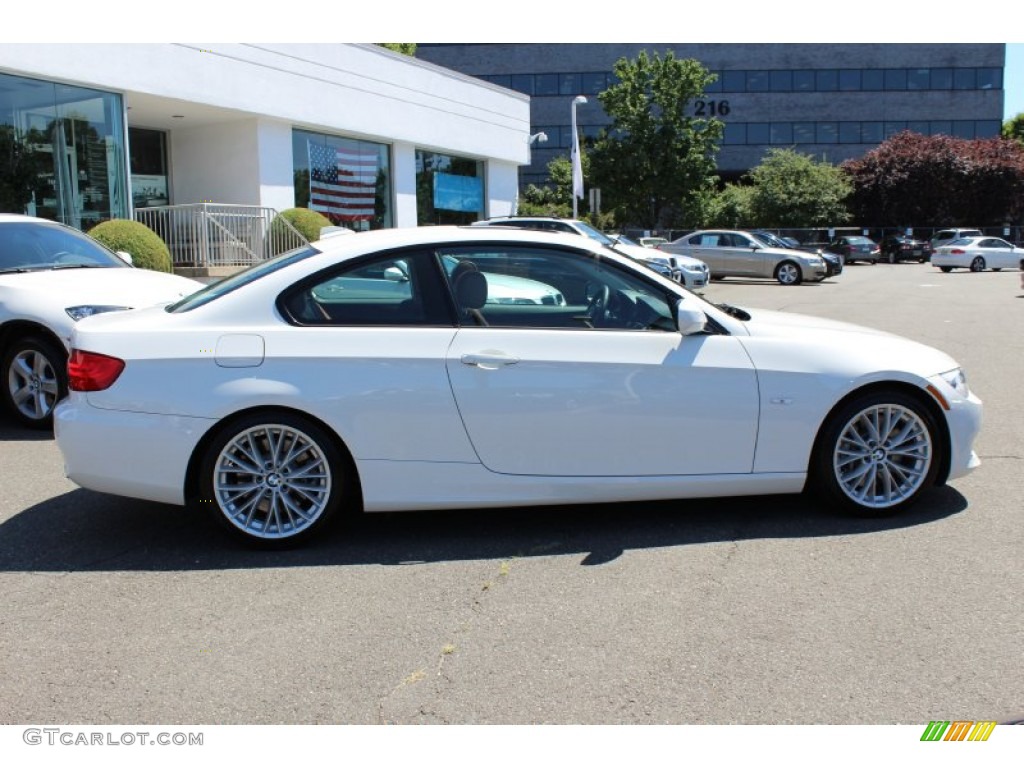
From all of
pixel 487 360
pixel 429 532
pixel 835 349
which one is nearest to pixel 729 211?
pixel 835 349

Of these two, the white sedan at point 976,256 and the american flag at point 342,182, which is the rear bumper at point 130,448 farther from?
the white sedan at point 976,256

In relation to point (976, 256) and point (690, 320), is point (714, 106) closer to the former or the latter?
point (976, 256)

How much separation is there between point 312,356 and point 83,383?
115 cm

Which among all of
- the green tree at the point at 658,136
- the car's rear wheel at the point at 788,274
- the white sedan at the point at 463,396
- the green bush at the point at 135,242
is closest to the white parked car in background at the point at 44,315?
the white sedan at the point at 463,396

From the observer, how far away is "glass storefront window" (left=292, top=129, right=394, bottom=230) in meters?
22.9

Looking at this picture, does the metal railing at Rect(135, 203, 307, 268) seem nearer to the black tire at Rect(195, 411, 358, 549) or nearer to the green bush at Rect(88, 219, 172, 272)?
the green bush at Rect(88, 219, 172, 272)

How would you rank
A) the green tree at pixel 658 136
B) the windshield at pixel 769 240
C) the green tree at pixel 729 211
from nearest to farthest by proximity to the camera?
the windshield at pixel 769 240, the green tree at pixel 658 136, the green tree at pixel 729 211

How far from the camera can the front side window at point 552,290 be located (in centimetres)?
497

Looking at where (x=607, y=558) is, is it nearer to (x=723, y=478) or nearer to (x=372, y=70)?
(x=723, y=478)

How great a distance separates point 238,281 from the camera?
16.8ft

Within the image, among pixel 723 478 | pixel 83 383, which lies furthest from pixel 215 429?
pixel 723 478

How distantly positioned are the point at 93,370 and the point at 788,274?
2585cm

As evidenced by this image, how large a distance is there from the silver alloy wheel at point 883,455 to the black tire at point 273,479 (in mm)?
2582

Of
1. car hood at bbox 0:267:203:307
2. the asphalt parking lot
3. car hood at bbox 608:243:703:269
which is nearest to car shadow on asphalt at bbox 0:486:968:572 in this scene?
the asphalt parking lot
